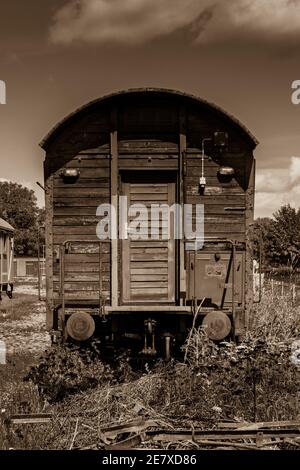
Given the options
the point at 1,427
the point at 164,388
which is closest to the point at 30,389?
the point at 1,427

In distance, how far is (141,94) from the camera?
9047 mm

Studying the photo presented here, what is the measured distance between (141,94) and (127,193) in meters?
1.74

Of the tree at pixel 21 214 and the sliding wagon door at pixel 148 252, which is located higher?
the tree at pixel 21 214

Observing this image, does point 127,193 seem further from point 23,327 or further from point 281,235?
point 281,235

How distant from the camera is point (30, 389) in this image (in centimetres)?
783

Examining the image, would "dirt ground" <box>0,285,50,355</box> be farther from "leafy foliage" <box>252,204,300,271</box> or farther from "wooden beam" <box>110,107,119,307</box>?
"leafy foliage" <box>252,204,300,271</box>

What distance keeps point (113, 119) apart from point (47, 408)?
4890 millimetres

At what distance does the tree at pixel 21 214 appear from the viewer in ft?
210

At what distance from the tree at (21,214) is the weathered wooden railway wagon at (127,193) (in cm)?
5003

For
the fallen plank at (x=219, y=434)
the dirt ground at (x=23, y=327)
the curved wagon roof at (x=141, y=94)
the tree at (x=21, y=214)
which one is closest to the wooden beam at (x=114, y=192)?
the curved wagon roof at (x=141, y=94)

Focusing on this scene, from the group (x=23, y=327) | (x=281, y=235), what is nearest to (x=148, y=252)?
(x=23, y=327)

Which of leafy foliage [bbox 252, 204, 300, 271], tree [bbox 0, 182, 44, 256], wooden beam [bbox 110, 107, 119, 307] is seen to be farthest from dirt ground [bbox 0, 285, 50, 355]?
tree [bbox 0, 182, 44, 256]

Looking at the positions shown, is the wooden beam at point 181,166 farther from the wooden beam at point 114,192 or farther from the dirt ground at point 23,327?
the dirt ground at point 23,327
